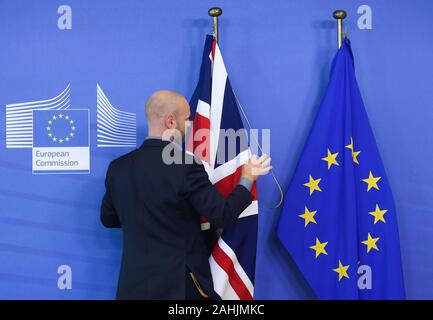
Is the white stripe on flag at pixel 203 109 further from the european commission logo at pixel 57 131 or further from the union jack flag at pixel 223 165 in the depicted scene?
the european commission logo at pixel 57 131

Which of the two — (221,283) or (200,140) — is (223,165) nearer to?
(200,140)

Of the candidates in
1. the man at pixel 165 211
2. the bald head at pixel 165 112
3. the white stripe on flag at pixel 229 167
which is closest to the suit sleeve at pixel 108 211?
the man at pixel 165 211

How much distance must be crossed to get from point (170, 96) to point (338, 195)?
80cm

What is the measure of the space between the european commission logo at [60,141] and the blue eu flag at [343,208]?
2.85 ft

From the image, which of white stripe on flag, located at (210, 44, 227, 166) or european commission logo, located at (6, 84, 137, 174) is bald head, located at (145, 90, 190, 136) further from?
european commission logo, located at (6, 84, 137, 174)

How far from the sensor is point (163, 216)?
167 centimetres

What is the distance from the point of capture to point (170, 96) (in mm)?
1731

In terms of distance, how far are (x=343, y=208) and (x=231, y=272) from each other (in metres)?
0.52

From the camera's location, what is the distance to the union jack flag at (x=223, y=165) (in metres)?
1.91

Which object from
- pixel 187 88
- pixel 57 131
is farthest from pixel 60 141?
pixel 187 88
